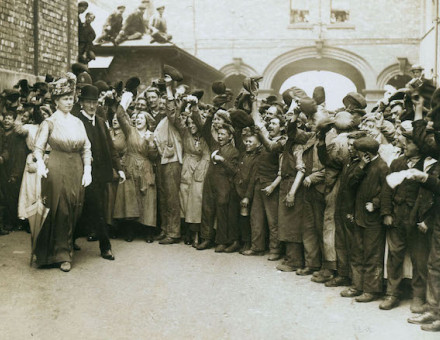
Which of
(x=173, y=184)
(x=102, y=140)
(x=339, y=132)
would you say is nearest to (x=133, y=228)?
(x=173, y=184)

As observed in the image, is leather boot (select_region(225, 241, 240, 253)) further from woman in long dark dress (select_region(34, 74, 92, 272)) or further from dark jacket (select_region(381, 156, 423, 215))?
dark jacket (select_region(381, 156, 423, 215))

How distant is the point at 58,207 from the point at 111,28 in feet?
33.8

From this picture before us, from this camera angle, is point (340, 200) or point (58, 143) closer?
point (340, 200)

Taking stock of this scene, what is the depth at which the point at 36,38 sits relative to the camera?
36.1ft

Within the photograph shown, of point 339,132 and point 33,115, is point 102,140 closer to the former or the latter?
point 33,115

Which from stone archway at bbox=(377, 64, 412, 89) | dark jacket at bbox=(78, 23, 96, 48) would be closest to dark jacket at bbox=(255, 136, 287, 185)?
dark jacket at bbox=(78, 23, 96, 48)

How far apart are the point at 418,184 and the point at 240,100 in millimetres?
3015

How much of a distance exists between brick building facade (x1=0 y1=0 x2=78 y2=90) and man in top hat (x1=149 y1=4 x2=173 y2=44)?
2.75 metres

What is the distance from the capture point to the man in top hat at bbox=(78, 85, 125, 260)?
6547mm

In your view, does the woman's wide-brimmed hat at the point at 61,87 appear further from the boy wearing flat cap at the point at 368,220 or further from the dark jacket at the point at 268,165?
the boy wearing flat cap at the point at 368,220

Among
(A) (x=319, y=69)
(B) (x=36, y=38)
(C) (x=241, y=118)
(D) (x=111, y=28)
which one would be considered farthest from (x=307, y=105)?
(A) (x=319, y=69)

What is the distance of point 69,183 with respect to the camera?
20.2 feet

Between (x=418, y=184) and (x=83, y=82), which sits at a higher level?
(x=83, y=82)

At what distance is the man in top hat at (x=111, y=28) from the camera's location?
49.6 ft
